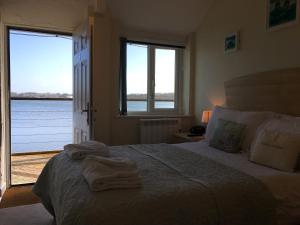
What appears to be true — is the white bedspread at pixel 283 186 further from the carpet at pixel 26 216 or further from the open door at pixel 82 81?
the carpet at pixel 26 216

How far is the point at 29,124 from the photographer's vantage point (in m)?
5.50

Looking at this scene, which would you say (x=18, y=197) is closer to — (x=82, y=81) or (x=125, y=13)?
(x=82, y=81)

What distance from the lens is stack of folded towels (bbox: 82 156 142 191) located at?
4.37ft

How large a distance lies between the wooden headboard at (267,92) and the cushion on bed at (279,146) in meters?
0.37

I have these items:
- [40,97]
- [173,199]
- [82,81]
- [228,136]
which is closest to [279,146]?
[228,136]

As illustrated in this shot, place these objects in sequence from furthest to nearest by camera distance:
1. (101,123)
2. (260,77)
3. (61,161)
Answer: (101,123), (260,77), (61,161)

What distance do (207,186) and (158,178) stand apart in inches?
12.0

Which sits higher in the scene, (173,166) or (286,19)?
(286,19)

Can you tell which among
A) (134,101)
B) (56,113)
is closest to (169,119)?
(134,101)

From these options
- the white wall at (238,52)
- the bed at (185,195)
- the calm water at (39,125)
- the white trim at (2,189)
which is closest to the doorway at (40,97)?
the calm water at (39,125)

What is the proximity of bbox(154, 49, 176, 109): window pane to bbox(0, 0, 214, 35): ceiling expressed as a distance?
40cm

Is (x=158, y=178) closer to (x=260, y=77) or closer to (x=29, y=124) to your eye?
(x=260, y=77)

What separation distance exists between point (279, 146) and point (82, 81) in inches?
90.7

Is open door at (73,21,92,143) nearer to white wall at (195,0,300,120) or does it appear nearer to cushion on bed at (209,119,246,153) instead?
cushion on bed at (209,119,246,153)
